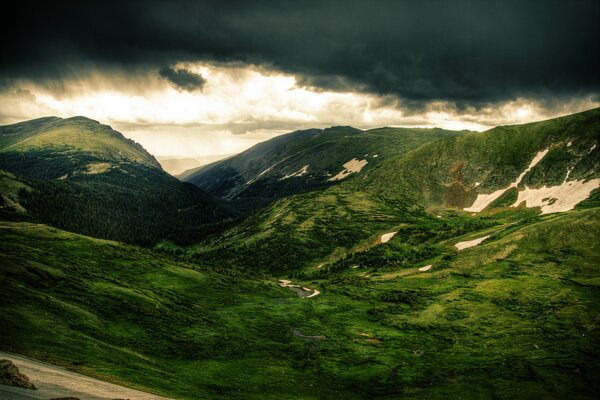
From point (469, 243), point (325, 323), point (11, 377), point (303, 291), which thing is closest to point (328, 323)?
point (325, 323)

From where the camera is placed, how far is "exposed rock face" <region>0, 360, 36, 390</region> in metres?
30.6

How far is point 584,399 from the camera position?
63.6 m

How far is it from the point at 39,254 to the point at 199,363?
83.5 m

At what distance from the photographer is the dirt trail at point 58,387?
2972 centimetres

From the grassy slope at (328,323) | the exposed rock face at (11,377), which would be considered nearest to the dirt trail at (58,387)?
the exposed rock face at (11,377)

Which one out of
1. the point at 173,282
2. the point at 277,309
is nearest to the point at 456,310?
the point at 277,309

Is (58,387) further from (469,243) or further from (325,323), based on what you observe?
(469,243)

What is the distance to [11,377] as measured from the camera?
30953 millimetres

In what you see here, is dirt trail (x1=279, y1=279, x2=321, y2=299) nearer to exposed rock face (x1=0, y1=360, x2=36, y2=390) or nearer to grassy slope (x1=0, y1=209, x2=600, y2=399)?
grassy slope (x1=0, y1=209, x2=600, y2=399)

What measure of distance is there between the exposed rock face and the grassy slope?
629 inches

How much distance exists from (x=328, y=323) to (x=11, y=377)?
3972 inches

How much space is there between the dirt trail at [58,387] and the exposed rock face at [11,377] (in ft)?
2.33

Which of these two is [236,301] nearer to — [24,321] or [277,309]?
[277,309]

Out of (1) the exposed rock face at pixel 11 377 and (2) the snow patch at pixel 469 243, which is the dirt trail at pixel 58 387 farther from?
(2) the snow patch at pixel 469 243
